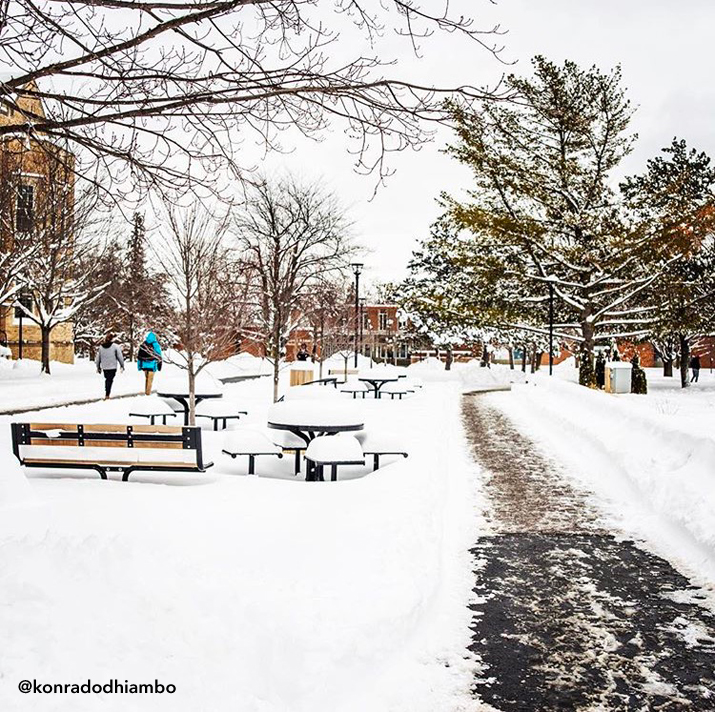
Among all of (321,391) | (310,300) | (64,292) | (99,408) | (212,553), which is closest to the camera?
(212,553)

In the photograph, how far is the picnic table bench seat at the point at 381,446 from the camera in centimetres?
1049

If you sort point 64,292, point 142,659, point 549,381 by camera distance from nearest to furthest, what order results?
1. point 142,659
2. point 549,381
3. point 64,292

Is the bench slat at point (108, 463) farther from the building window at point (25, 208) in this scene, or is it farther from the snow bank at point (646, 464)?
the building window at point (25, 208)

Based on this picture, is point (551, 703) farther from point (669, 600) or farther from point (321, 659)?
point (669, 600)

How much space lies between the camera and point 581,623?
5.27m

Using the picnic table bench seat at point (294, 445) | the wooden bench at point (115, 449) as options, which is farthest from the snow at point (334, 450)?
the wooden bench at point (115, 449)

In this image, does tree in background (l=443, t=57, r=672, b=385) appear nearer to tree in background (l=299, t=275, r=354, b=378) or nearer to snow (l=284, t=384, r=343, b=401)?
tree in background (l=299, t=275, r=354, b=378)

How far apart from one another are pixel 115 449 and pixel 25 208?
22238mm

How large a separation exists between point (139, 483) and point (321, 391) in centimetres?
397

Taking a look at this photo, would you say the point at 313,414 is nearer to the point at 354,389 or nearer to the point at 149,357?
the point at 354,389

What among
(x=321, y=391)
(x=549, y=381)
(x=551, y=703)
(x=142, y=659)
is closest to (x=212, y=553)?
(x=142, y=659)

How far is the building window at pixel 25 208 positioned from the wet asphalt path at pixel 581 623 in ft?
78.6

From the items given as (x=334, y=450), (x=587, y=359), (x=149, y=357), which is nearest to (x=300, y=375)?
(x=149, y=357)

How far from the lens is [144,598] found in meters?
4.66
